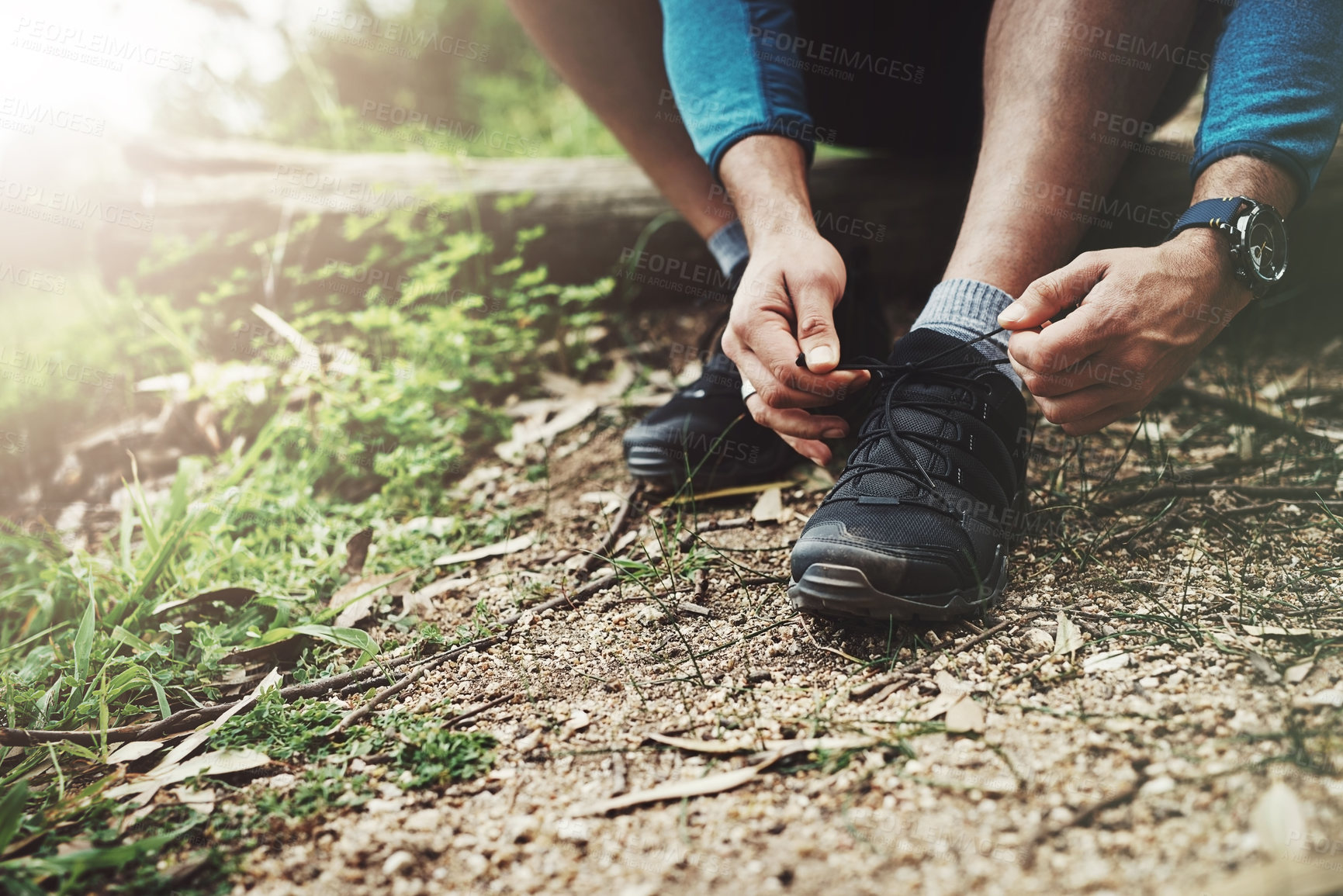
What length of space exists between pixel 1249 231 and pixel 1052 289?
0.31 meters

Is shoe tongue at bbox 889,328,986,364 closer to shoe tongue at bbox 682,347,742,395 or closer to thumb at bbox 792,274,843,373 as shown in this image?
thumb at bbox 792,274,843,373

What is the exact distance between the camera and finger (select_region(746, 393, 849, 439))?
4.37 ft

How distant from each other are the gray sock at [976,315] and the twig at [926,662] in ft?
1.38

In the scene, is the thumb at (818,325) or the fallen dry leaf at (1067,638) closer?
the fallen dry leaf at (1067,638)

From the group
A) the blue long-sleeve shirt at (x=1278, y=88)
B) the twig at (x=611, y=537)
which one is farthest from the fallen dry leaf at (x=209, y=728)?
the blue long-sleeve shirt at (x=1278, y=88)

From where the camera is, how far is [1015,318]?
1.13 meters

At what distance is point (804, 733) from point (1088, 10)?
4.05 feet

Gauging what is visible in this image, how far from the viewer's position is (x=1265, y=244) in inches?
45.1

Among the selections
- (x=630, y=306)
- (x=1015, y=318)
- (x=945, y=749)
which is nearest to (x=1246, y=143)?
(x=1015, y=318)

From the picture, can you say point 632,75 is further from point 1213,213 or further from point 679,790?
point 679,790

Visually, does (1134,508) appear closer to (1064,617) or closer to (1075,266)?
(1064,617)

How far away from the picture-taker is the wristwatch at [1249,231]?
1134 millimetres

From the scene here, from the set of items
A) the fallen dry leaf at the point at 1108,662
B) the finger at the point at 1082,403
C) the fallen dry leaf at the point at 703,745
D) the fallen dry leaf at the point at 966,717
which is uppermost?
the finger at the point at 1082,403

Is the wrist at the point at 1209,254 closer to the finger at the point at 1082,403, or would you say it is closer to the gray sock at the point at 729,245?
the finger at the point at 1082,403
